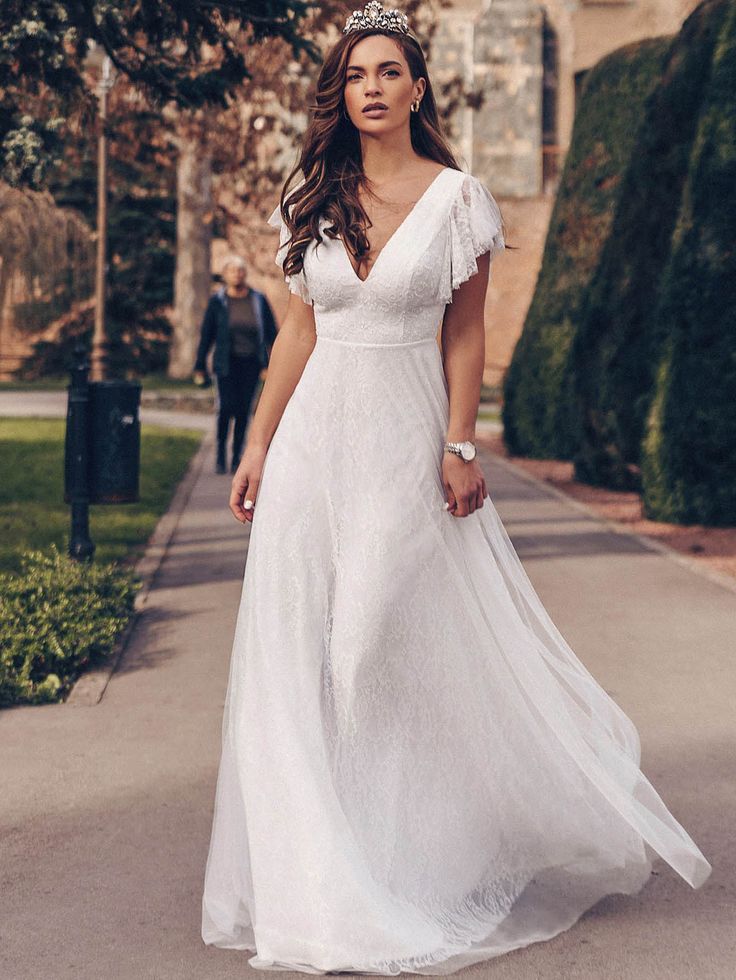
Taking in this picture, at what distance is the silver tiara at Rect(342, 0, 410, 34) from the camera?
3.75m

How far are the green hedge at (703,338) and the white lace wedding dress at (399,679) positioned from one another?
7.40 metres

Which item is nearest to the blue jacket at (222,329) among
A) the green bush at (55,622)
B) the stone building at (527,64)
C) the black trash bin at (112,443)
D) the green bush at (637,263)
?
the green bush at (637,263)

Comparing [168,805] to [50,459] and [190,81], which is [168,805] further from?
[50,459]

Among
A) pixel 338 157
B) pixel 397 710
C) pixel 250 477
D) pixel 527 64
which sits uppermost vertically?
pixel 527 64

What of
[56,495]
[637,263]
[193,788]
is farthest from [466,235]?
[56,495]

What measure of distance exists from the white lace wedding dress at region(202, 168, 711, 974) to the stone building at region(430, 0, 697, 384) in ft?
105

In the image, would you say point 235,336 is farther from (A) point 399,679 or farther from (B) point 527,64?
(B) point 527,64

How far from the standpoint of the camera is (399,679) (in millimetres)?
3736

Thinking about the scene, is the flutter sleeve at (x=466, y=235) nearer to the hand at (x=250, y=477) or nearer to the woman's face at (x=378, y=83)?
the woman's face at (x=378, y=83)

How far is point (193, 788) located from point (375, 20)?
2437mm

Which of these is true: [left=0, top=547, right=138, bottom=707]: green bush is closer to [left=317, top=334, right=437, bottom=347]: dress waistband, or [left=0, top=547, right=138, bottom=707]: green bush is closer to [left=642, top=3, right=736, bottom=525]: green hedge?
[left=317, top=334, right=437, bottom=347]: dress waistband

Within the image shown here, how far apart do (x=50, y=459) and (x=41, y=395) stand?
1237cm

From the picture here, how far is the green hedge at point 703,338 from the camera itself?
10.9m

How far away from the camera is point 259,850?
355cm
